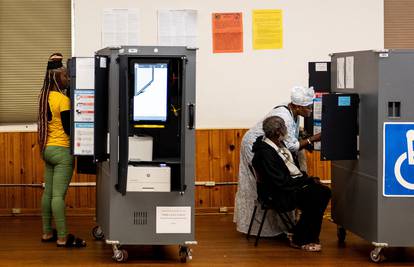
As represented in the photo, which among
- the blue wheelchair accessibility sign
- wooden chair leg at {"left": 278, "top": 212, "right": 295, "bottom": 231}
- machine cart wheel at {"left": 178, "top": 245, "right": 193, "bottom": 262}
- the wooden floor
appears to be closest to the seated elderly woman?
the wooden floor

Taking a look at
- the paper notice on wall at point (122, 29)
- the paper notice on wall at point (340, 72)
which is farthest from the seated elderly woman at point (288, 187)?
the paper notice on wall at point (122, 29)

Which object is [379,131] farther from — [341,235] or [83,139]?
[83,139]

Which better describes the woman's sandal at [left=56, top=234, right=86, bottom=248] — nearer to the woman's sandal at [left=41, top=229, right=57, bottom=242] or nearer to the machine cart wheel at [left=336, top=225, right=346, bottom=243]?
the woman's sandal at [left=41, top=229, right=57, bottom=242]

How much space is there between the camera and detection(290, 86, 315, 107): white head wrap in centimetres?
775

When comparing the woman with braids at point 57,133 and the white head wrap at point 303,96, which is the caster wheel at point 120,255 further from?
the white head wrap at point 303,96

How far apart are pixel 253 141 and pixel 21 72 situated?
2672 millimetres

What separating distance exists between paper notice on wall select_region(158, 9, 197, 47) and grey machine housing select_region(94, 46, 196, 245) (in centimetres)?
216

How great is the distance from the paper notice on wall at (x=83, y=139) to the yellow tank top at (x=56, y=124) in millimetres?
298

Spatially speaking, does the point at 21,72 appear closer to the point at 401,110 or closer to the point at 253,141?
the point at 253,141

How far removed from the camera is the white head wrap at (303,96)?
775 centimetres

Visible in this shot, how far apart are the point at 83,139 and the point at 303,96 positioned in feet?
6.28

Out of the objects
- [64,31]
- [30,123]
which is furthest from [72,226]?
[64,31]

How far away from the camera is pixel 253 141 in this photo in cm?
809

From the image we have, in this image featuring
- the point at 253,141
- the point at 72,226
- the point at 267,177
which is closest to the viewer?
the point at 267,177
